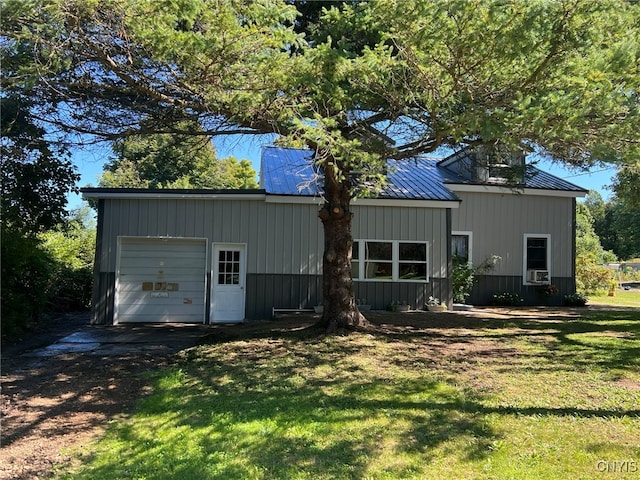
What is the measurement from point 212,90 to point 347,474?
508 centimetres

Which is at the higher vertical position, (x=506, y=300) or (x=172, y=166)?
(x=172, y=166)

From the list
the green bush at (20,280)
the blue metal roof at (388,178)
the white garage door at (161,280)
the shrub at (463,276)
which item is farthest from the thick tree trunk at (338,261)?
the shrub at (463,276)

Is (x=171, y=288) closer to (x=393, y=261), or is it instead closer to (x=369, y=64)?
(x=393, y=261)

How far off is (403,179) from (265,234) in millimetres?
4966

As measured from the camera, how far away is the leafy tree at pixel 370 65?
5.20 metres

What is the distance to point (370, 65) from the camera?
6219 millimetres

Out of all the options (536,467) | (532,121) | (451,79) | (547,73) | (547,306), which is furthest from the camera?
(547,306)

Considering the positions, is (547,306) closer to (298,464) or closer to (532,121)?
(532,121)

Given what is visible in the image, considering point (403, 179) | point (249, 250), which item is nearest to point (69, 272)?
point (249, 250)

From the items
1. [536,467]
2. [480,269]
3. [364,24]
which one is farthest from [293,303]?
[536,467]

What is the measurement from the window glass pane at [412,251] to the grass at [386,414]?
518 cm

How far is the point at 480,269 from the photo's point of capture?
50.5 feet

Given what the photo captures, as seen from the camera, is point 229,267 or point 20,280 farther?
point 229,267

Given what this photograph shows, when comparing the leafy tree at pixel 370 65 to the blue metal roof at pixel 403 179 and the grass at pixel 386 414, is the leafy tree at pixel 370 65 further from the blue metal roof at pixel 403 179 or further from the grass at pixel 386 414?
the blue metal roof at pixel 403 179
